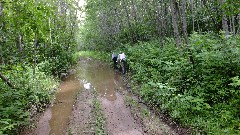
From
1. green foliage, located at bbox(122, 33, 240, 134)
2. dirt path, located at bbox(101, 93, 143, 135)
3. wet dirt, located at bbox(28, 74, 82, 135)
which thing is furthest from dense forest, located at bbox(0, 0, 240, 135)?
dirt path, located at bbox(101, 93, 143, 135)

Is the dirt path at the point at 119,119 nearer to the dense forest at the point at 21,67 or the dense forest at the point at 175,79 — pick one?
the dense forest at the point at 175,79

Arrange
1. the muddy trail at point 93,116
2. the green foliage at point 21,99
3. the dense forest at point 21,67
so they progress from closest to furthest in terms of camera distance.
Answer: the green foliage at point 21,99, the muddy trail at point 93,116, the dense forest at point 21,67

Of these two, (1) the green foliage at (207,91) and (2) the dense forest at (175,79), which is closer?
(1) the green foliage at (207,91)

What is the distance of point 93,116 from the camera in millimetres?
8844

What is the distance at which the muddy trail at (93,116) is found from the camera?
7.50m

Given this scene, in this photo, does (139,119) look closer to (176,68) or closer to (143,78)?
(176,68)

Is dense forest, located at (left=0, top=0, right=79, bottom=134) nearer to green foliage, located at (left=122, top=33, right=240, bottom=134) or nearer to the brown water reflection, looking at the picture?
the brown water reflection

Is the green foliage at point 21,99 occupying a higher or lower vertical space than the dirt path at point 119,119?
higher

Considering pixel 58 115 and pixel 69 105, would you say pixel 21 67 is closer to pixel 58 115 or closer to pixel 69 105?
pixel 69 105

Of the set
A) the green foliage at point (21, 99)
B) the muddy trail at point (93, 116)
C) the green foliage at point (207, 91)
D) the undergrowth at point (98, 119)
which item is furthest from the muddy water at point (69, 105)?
the green foliage at point (207, 91)

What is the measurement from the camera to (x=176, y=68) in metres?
9.52

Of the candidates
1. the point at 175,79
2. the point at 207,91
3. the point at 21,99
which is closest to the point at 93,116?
the point at 21,99

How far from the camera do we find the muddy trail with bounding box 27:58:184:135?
7.50 metres

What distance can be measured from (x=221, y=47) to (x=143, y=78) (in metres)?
5.20
